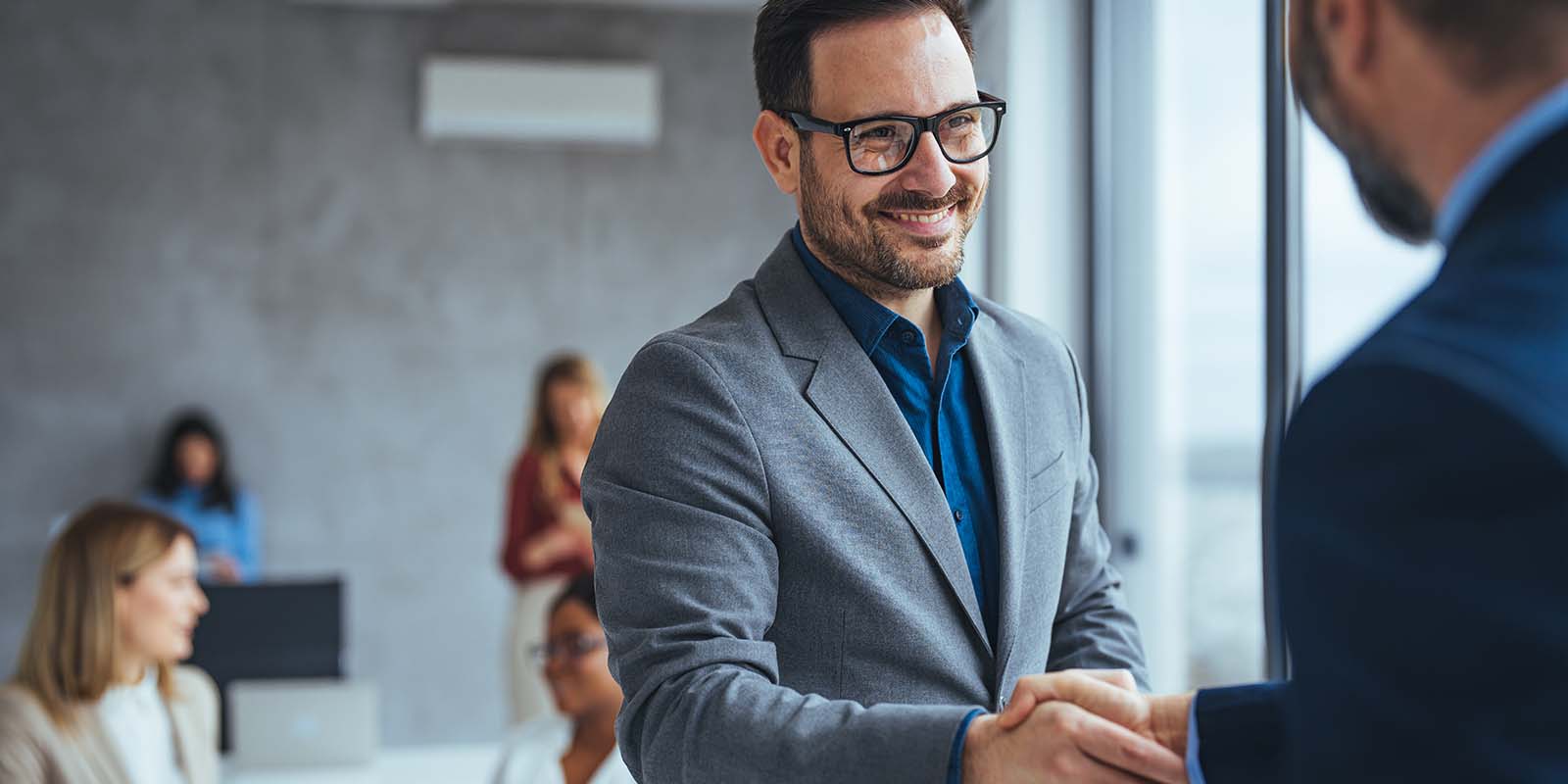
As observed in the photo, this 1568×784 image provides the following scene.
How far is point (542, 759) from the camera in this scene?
9.32 feet

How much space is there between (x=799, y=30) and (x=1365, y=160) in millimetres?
685

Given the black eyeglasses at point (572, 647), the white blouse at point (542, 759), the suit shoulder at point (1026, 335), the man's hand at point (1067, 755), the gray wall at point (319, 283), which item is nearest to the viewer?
the man's hand at point (1067, 755)

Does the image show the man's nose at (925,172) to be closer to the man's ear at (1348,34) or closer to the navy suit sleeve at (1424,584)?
the man's ear at (1348,34)

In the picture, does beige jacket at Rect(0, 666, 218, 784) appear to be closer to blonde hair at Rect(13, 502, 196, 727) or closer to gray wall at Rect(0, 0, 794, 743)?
blonde hair at Rect(13, 502, 196, 727)

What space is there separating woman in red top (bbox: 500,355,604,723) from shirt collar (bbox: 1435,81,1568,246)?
155 inches

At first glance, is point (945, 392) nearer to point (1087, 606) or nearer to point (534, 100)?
point (1087, 606)

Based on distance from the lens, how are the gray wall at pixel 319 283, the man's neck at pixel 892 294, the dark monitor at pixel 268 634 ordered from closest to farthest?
the man's neck at pixel 892 294 < the dark monitor at pixel 268 634 < the gray wall at pixel 319 283

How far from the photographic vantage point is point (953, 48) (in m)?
1.29

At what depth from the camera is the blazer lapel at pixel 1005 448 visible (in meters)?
1.24

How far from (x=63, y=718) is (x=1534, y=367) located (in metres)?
2.83

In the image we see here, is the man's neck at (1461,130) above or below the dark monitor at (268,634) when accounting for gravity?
above

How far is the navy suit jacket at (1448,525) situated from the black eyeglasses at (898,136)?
631 millimetres

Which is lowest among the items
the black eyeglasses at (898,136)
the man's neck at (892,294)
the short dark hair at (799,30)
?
the man's neck at (892,294)

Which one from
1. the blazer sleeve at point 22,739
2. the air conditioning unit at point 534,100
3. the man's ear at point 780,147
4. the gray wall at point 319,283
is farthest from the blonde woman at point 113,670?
the air conditioning unit at point 534,100
